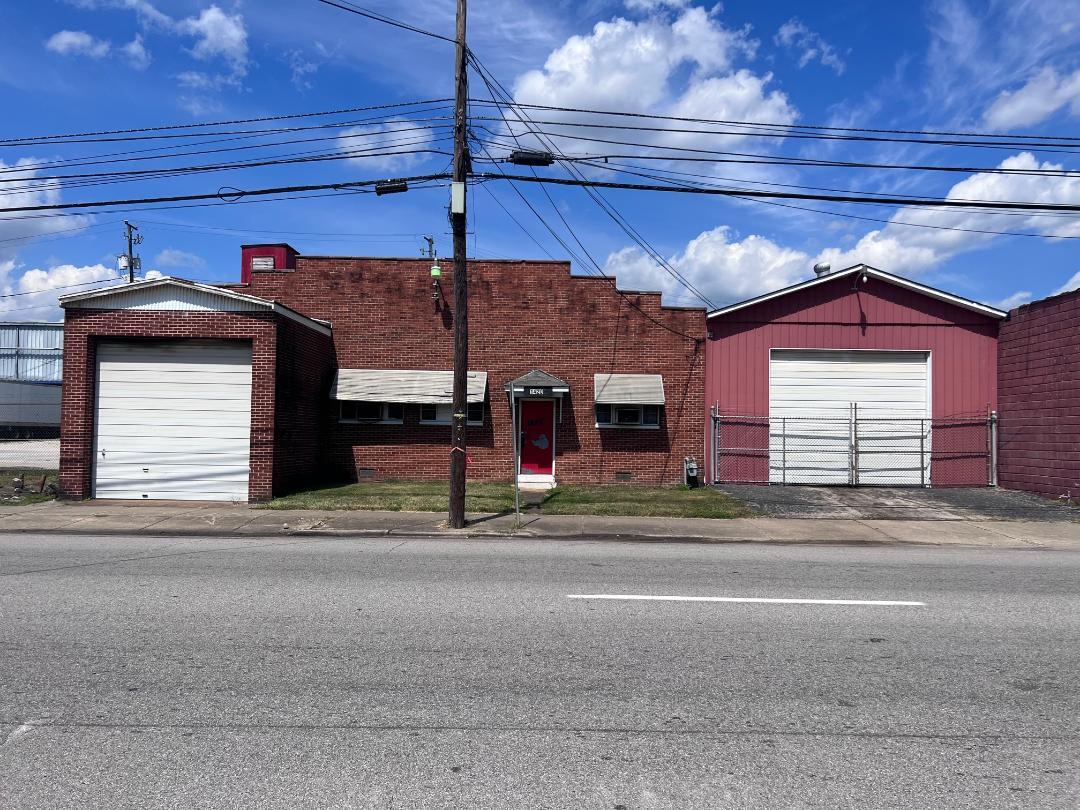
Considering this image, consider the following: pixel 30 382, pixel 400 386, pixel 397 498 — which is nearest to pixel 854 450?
pixel 397 498

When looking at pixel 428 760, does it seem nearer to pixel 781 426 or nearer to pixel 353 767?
pixel 353 767

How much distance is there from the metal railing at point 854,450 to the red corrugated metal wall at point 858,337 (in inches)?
10.8

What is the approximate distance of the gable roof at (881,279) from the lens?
59.5ft

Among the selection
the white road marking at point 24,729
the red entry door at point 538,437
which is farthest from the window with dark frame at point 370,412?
the white road marking at point 24,729

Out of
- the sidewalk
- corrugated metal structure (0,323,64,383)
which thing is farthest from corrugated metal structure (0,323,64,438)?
the sidewalk

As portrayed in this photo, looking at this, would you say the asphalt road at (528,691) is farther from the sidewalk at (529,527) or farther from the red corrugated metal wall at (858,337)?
the red corrugated metal wall at (858,337)

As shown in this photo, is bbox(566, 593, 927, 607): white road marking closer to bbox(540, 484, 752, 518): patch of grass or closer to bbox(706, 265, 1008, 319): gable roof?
bbox(540, 484, 752, 518): patch of grass

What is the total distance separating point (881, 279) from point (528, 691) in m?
16.5

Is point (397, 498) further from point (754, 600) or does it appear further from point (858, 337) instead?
point (858, 337)

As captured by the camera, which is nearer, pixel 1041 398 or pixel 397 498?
pixel 397 498

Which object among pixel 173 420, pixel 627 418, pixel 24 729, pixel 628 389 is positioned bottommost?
pixel 24 729

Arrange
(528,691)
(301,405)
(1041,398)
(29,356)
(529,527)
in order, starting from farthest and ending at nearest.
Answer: (29,356)
(301,405)
(1041,398)
(529,527)
(528,691)

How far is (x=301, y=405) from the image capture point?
17000 mm

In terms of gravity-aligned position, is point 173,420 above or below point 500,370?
below
